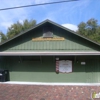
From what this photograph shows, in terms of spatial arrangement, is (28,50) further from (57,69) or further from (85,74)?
(85,74)

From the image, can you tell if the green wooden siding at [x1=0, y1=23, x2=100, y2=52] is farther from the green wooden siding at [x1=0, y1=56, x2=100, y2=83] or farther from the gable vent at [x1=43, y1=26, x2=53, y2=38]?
the green wooden siding at [x1=0, y1=56, x2=100, y2=83]

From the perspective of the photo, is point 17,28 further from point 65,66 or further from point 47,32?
point 65,66

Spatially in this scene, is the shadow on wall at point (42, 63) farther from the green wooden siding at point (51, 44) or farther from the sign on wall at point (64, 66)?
the green wooden siding at point (51, 44)

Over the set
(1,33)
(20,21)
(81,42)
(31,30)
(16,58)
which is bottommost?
(16,58)

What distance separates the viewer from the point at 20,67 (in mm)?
11828

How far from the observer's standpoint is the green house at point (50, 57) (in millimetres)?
11305

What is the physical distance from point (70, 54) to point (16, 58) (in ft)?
14.2

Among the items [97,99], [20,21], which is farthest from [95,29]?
[97,99]

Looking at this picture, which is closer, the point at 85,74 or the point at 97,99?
the point at 97,99

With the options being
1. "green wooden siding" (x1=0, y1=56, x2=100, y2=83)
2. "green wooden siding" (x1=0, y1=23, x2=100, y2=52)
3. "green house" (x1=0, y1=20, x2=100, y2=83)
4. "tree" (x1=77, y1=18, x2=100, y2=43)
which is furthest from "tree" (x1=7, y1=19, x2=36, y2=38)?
"green wooden siding" (x1=0, y1=56, x2=100, y2=83)

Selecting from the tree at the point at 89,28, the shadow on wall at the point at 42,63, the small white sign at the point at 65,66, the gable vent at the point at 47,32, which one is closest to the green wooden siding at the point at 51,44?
the gable vent at the point at 47,32

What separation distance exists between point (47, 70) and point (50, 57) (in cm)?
103

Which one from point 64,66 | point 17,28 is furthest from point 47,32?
point 17,28

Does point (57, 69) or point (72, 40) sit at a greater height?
point (72, 40)
